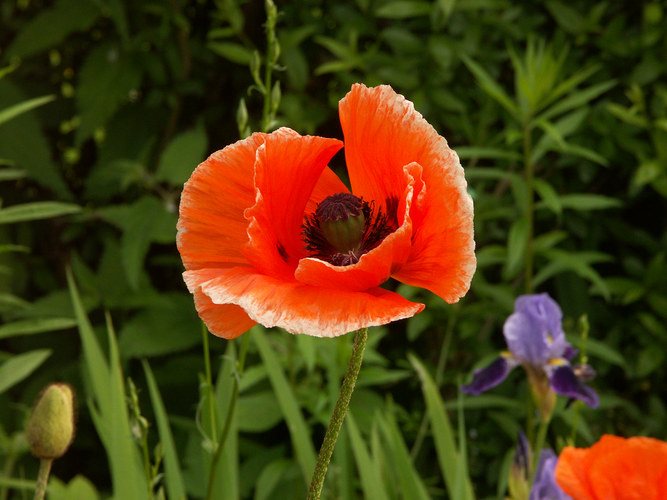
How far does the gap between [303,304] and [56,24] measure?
1.76 metres

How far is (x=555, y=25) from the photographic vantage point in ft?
6.71

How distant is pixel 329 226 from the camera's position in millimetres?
519

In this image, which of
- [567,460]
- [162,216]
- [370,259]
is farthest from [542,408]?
[162,216]

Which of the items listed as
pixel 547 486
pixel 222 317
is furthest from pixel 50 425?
pixel 547 486

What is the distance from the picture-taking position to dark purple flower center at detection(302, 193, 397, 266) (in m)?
0.52

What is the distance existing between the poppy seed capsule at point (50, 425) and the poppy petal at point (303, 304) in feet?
0.70

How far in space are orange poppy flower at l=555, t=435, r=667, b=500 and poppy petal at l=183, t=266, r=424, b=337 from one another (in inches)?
9.3

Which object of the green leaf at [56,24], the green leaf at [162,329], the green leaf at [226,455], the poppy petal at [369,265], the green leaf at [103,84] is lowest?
the green leaf at [226,455]

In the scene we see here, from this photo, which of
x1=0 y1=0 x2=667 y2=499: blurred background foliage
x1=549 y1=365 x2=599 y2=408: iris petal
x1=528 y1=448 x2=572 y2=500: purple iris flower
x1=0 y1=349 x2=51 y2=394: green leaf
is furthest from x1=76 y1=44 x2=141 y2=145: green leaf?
x1=528 y1=448 x2=572 y2=500: purple iris flower

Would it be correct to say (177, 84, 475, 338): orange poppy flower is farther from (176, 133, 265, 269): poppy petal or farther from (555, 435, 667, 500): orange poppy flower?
(555, 435, 667, 500): orange poppy flower

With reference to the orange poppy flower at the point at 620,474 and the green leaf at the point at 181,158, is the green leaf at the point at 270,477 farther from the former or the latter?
the orange poppy flower at the point at 620,474

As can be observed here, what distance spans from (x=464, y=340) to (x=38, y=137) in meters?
1.17

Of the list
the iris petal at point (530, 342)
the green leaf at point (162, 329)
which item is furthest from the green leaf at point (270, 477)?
the iris petal at point (530, 342)

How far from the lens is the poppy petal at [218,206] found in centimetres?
51
